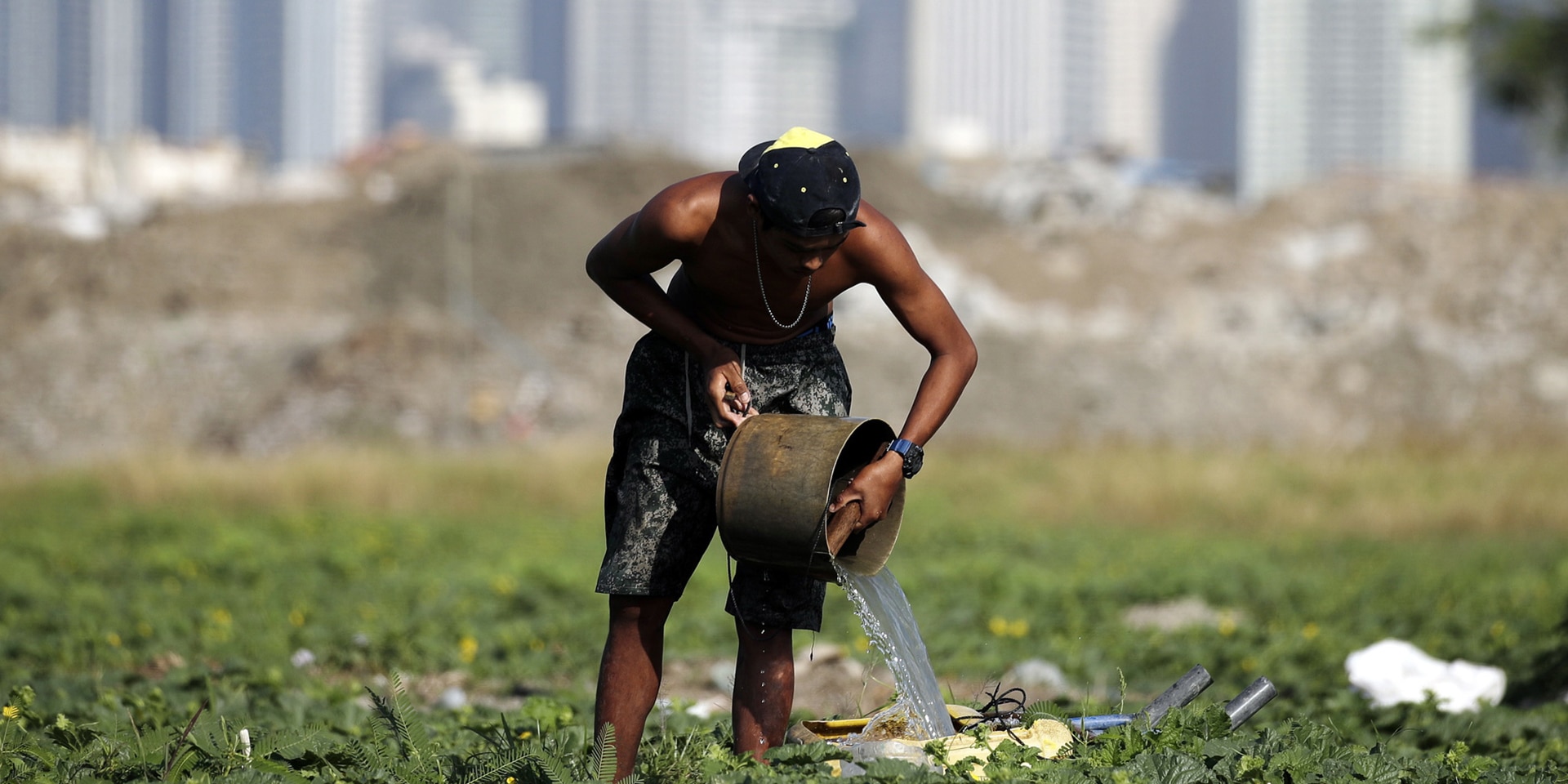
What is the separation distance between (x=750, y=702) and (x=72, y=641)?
4.17 meters

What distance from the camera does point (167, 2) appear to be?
114000mm

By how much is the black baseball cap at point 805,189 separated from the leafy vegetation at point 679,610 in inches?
47.4

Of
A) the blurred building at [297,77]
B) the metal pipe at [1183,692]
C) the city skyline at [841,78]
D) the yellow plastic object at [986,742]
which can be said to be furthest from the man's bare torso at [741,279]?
the blurred building at [297,77]

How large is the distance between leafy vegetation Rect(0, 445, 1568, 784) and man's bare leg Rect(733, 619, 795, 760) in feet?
0.33

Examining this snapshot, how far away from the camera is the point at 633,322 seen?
24047mm

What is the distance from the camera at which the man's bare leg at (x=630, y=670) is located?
3648mm

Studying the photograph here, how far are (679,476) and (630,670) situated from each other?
0.48m

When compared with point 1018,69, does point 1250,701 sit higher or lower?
lower

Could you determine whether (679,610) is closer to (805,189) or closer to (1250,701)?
(1250,701)

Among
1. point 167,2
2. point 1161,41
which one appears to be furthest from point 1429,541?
point 1161,41

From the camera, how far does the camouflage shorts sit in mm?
3672

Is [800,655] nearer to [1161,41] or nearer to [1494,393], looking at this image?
[1494,393]

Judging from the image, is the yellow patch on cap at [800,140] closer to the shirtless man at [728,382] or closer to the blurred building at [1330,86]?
the shirtless man at [728,382]

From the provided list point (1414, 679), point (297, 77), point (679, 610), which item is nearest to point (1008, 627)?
point (679, 610)
